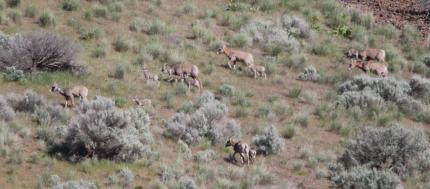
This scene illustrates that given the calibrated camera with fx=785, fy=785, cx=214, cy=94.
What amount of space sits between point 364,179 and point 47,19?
11.8 meters

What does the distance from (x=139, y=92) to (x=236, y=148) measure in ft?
13.4

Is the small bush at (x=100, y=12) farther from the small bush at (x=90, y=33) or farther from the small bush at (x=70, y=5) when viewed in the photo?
the small bush at (x=90, y=33)

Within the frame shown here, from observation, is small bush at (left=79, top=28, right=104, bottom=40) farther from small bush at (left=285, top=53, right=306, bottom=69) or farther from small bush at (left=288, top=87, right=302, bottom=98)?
small bush at (left=288, top=87, right=302, bottom=98)

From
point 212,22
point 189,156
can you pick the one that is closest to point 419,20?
point 212,22

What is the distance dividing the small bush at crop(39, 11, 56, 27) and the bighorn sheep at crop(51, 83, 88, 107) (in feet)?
16.5

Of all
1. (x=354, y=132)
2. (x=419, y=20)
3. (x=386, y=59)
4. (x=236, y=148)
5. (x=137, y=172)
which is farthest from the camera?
(x=419, y=20)

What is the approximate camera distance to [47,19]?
2370 centimetres

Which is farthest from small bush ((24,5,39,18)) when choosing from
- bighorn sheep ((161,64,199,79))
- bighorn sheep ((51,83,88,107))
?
bighorn sheep ((51,83,88,107))

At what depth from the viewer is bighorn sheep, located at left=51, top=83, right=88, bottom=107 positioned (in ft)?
61.6

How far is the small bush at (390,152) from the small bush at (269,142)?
1.44m

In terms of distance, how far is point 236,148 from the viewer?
17391 mm

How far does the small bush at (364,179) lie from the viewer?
16.0 meters

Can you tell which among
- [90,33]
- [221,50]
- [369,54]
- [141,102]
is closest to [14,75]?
[141,102]

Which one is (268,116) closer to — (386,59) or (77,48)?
(77,48)
